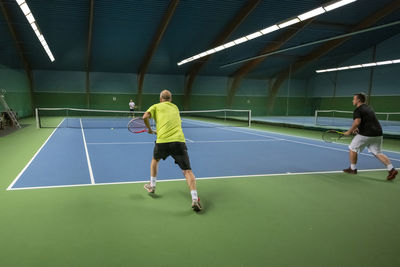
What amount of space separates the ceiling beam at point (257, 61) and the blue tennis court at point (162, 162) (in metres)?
12.5

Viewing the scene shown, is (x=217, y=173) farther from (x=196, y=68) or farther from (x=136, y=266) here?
(x=196, y=68)

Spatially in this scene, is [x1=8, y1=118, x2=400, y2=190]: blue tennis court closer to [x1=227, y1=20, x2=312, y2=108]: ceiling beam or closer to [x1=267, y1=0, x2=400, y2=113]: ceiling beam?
[x1=267, y1=0, x2=400, y2=113]: ceiling beam

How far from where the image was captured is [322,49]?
23.6 m

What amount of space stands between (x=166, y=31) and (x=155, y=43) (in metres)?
1.92

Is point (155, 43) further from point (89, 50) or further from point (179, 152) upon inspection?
point (179, 152)

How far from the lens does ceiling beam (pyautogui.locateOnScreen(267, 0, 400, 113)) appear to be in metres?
18.3

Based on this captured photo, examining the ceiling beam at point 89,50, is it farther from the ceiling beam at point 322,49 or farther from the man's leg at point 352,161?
the man's leg at point 352,161

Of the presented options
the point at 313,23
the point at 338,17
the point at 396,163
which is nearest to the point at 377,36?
the point at 338,17

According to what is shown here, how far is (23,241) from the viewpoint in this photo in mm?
3055

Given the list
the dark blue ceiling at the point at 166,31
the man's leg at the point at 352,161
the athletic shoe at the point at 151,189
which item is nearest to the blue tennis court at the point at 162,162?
the man's leg at the point at 352,161

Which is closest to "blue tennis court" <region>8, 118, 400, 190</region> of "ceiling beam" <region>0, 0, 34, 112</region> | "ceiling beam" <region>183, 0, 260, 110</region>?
"ceiling beam" <region>183, 0, 260, 110</region>

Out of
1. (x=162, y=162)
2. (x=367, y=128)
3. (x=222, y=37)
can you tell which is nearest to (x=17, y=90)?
(x=222, y=37)

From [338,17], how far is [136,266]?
20.9m

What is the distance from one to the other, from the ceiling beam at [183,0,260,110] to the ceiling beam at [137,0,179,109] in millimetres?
4185
